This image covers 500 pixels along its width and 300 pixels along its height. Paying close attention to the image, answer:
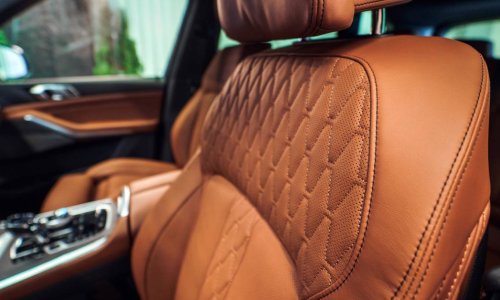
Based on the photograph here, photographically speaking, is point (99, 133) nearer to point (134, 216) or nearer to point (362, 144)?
point (134, 216)

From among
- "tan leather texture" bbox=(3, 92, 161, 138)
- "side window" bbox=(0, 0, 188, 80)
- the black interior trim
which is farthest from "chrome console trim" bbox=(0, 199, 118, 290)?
"side window" bbox=(0, 0, 188, 80)

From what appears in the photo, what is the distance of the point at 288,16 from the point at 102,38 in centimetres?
230

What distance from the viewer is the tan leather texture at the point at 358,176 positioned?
1.34 ft

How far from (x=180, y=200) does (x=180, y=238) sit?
0.09m

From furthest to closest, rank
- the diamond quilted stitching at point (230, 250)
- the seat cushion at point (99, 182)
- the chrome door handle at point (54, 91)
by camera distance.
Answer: the chrome door handle at point (54, 91) < the seat cushion at point (99, 182) < the diamond quilted stitching at point (230, 250)

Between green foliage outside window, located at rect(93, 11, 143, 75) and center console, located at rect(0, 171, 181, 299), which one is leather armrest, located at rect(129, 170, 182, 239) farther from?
green foliage outside window, located at rect(93, 11, 143, 75)

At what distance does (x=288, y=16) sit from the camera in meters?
0.55

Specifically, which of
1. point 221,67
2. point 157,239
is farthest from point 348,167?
point 221,67

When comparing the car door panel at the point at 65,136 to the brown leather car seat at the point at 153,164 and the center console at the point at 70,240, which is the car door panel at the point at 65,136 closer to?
the brown leather car seat at the point at 153,164

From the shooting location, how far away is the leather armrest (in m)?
1.09

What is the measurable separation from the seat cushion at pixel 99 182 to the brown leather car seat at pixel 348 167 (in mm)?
800

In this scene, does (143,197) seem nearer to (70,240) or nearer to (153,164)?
(70,240)

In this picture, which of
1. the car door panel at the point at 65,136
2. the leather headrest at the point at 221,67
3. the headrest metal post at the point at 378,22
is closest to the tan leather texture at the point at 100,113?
the car door panel at the point at 65,136

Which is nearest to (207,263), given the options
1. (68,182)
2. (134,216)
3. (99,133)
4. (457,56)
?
(134,216)
